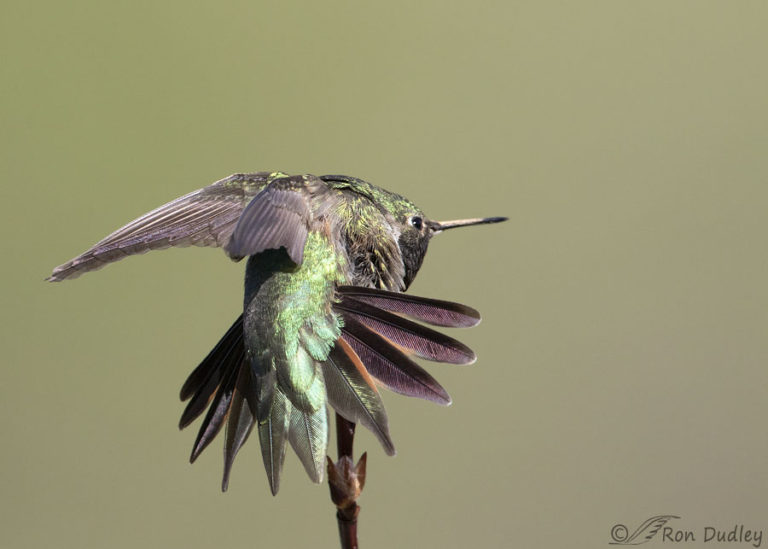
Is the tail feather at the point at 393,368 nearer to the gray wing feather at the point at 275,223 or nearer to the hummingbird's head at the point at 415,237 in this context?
the gray wing feather at the point at 275,223

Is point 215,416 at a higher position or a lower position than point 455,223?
lower

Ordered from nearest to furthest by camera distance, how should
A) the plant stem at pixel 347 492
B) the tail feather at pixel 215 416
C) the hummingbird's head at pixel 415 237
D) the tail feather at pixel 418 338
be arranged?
the plant stem at pixel 347 492, the tail feather at pixel 418 338, the tail feather at pixel 215 416, the hummingbird's head at pixel 415 237

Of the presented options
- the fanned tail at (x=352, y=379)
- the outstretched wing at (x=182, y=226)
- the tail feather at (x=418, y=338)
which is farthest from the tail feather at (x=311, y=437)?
the outstretched wing at (x=182, y=226)

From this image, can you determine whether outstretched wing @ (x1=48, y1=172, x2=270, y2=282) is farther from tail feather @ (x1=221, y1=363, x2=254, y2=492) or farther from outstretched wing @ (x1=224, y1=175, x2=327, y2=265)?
tail feather @ (x1=221, y1=363, x2=254, y2=492)

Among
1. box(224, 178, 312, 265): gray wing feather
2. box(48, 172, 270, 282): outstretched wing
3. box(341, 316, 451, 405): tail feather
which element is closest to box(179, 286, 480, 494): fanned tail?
box(341, 316, 451, 405): tail feather

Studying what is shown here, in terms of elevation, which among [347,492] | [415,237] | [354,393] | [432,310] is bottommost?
[347,492]

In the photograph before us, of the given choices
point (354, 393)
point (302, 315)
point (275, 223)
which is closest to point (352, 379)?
point (354, 393)

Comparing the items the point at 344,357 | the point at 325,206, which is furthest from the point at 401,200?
the point at 344,357

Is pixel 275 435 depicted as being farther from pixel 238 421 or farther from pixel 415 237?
pixel 415 237
